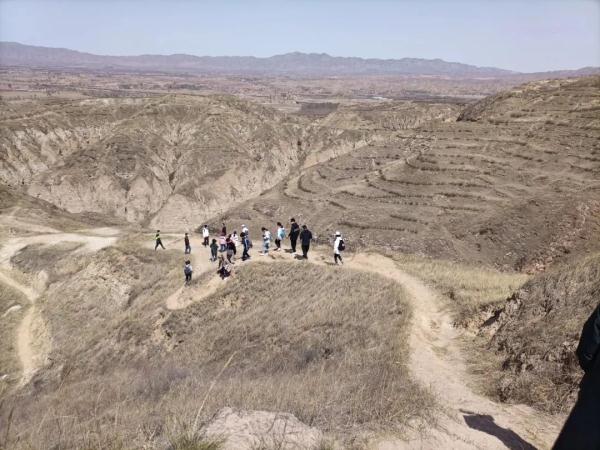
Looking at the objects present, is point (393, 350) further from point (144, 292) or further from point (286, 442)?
point (144, 292)

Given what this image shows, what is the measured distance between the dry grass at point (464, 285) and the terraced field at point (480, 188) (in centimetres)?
1004

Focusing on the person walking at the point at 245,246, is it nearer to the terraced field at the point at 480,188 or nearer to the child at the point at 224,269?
the child at the point at 224,269

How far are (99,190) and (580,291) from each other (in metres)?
71.8

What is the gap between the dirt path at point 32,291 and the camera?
79.0 ft

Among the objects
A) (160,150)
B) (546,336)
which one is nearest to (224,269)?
(546,336)

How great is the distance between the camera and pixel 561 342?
358 inches

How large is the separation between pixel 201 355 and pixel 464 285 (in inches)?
389

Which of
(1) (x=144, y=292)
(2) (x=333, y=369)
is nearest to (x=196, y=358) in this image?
(2) (x=333, y=369)

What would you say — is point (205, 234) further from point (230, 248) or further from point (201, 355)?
point (201, 355)

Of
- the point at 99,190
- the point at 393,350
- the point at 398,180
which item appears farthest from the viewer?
the point at 99,190

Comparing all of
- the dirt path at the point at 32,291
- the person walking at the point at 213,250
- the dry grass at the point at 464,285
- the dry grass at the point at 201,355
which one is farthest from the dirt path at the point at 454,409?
the dirt path at the point at 32,291

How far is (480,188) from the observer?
3875 centimetres

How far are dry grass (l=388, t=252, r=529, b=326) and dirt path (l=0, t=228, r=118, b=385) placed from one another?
18649 mm

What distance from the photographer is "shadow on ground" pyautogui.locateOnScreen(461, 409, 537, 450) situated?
6.81 metres
